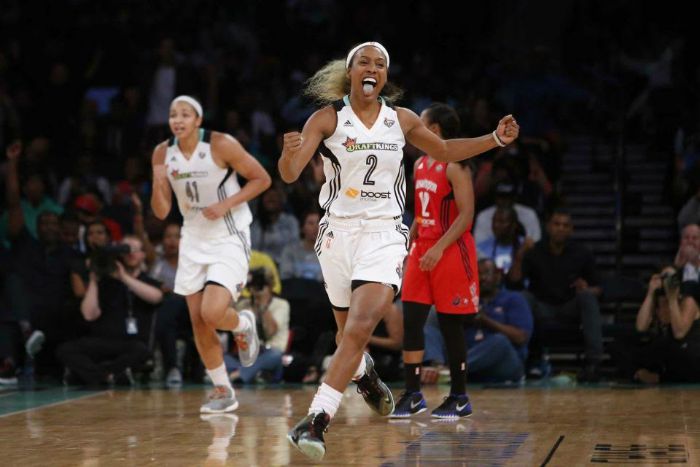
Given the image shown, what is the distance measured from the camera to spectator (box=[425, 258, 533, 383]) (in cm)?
1100

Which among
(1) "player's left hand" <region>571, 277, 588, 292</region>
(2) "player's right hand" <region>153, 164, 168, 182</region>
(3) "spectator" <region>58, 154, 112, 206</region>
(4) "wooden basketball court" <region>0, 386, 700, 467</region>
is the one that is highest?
(3) "spectator" <region>58, 154, 112, 206</region>

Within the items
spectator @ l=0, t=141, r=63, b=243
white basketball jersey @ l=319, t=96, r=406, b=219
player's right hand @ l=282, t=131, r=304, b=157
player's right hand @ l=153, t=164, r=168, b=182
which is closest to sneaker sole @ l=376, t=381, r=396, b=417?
white basketball jersey @ l=319, t=96, r=406, b=219

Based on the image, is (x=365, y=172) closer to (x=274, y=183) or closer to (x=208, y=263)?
(x=208, y=263)

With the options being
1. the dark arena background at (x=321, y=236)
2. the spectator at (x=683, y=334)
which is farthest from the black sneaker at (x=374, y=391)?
the spectator at (x=683, y=334)

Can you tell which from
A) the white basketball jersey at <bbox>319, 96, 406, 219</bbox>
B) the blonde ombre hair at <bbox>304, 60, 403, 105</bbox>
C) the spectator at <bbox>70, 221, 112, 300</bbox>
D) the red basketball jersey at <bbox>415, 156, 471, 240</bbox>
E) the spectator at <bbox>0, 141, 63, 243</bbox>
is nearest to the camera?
the white basketball jersey at <bbox>319, 96, 406, 219</bbox>

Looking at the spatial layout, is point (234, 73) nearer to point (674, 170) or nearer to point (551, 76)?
point (551, 76)

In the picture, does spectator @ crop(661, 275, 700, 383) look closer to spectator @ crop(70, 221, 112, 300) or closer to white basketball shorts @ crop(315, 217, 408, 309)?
white basketball shorts @ crop(315, 217, 408, 309)

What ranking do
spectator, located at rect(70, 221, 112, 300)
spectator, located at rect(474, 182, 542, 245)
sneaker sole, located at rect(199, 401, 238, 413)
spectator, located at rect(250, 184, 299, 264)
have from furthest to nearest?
spectator, located at rect(250, 184, 299, 264), spectator, located at rect(474, 182, 542, 245), spectator, located at rect(70, 221, 112, 300), sneaker sole, located at rect(199, 401, 238, 413)

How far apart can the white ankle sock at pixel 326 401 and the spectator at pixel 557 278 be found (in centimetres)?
574

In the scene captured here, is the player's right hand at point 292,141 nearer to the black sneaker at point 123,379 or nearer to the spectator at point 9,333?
the black sneaker at point 123,379

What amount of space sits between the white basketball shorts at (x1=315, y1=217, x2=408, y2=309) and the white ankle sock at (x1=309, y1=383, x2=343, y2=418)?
71cm

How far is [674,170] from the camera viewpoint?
1414cm

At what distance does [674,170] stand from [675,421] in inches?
273

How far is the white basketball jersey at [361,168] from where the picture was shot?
682 centimetres
